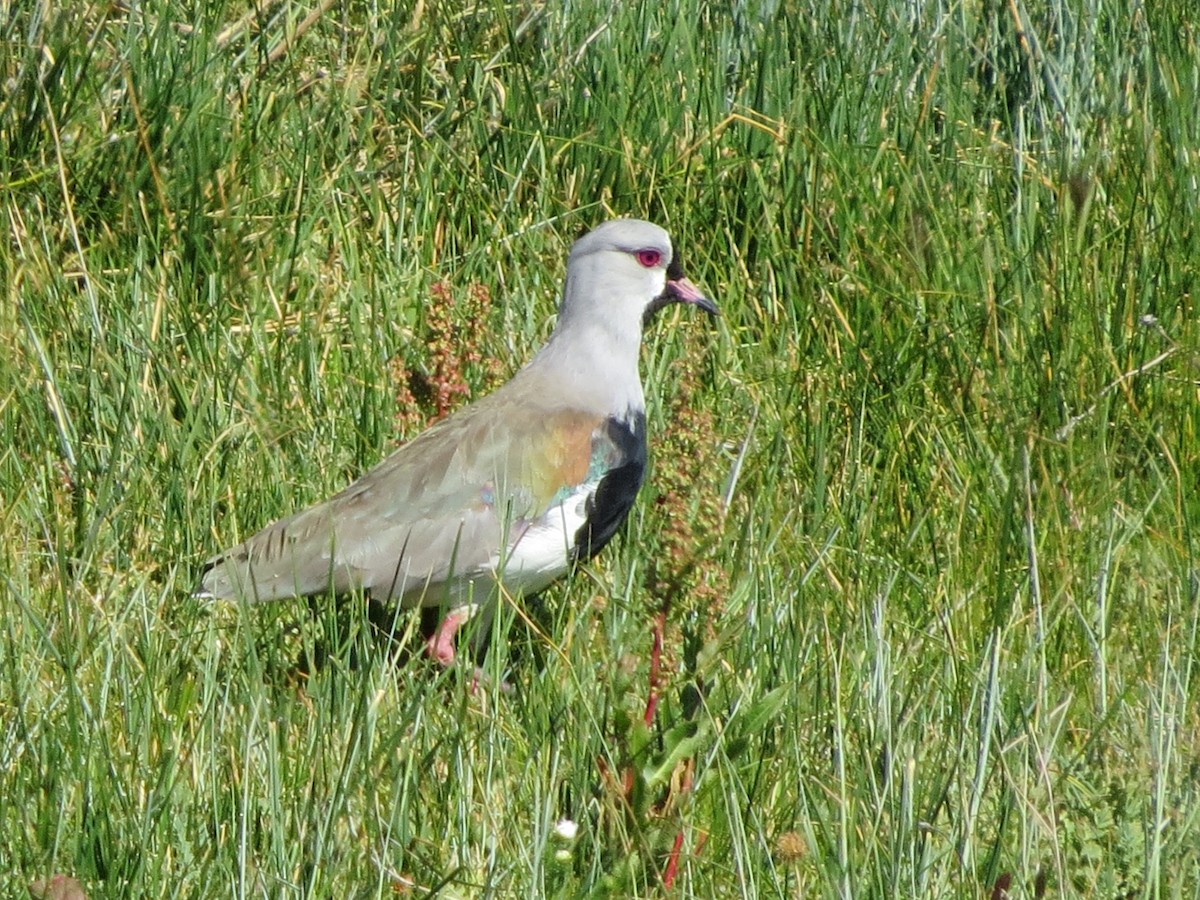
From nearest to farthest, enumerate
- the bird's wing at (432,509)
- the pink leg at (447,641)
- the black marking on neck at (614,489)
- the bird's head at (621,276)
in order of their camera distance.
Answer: the pink leg at (447,641)
the bird's wing at (432,509)
the black marking on neck at (614,489)
the bird's head at (621,276)

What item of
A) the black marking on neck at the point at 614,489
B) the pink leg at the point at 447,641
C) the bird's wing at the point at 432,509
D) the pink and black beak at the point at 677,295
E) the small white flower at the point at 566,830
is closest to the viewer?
the small white flower at the point at 566,830

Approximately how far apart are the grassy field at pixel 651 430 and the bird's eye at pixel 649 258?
338 mm

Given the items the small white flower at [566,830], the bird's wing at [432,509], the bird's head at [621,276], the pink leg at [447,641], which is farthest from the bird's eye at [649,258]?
the small white flower at [566,830]

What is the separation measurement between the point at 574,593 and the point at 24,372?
144cm

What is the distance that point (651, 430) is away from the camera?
4797 millimetres

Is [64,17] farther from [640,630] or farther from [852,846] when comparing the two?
[852,846]

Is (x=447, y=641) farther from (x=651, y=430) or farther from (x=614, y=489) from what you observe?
(x=651, y=430)

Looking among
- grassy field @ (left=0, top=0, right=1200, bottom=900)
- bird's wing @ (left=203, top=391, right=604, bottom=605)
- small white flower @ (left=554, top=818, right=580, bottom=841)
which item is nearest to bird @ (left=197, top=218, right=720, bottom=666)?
bird's wing @ (left=203, top=391, right=604, bottom=605)

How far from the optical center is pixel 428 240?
5281mm

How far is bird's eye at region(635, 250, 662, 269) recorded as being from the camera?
4.60 metres

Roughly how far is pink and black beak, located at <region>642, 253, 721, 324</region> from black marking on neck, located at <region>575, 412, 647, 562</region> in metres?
0.37

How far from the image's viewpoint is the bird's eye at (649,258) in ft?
15.1

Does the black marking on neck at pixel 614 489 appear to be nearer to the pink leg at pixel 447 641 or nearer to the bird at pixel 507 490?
the bird at pixel 507 490

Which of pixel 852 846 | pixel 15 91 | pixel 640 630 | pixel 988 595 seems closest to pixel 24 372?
pixel 15 91
